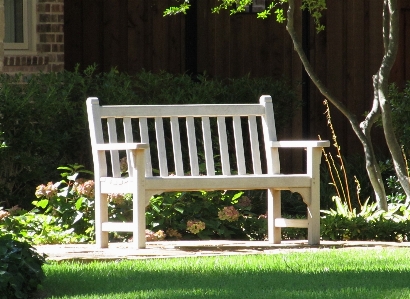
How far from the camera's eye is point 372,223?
6.89 m

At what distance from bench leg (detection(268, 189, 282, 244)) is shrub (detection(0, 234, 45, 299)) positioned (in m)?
2.24

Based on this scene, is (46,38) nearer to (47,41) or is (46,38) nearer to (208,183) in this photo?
(47,41)

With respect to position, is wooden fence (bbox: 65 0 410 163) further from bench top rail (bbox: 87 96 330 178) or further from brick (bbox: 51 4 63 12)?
bench top rail (bbox: 87 96 330 178)

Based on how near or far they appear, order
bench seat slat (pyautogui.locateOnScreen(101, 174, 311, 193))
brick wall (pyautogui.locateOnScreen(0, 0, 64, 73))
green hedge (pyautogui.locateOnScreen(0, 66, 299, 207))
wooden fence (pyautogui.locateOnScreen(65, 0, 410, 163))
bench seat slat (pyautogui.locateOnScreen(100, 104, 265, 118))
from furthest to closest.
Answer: wooden fence (pyautogui.locateOnScreen(65, 0, 410, 163)) < brick wall (pyautogui.locateOnScreen(0, 0, 64, 73)) < green hedge (pyautogui.locateOnScreen(0, 66, 299, 207)) < bench seat slat (pyautogui.locateOnScreen(100, 104, 265, 118)) < bench seat slat (pyautogui.locateOnScreen(101, 174, 311, 193))

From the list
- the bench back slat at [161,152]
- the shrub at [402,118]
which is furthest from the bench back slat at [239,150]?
the shrub at [402,118]

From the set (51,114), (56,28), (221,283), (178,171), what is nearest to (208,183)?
(178,171)

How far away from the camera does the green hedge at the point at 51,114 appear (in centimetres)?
790

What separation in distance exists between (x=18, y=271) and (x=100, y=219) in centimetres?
187

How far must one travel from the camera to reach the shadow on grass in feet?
14.4

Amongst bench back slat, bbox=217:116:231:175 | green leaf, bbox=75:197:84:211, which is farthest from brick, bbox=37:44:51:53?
bench back slat, bbox=217:116:231:175

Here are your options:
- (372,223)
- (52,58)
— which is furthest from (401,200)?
(52,58)

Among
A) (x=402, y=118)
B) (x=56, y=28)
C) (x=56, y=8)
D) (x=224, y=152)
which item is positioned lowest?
(x=224, y=152)

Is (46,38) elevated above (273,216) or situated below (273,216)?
above

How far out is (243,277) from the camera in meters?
4.87
